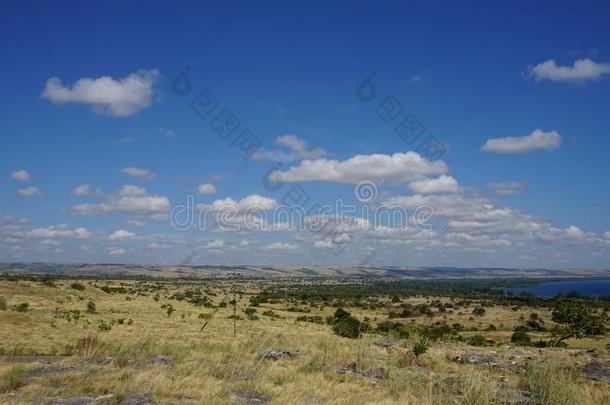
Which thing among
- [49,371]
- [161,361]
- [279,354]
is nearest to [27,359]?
[49,371]

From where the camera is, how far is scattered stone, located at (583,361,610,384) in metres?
14.2

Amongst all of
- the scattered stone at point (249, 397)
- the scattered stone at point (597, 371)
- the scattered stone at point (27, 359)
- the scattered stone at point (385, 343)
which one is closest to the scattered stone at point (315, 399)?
the scattered stone at point (249, 397)

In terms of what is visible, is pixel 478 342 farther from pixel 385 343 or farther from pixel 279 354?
pixel 279 354

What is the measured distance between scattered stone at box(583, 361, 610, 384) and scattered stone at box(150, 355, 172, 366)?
37.1 ft

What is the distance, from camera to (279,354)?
51.1ft

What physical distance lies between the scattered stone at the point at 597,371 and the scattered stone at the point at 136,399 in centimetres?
1153

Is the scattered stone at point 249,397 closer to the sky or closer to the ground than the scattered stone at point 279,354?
closer to the sky

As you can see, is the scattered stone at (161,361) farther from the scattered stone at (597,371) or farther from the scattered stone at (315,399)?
the scattered stone at (597,371)

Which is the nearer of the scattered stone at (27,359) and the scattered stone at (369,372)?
the scattered stone at (369,372)

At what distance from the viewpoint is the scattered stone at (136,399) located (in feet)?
29.6

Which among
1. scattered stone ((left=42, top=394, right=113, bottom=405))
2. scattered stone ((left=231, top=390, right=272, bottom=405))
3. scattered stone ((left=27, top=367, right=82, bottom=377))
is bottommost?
scattered stone ((left=27, top=367, right=82, bottom=377))

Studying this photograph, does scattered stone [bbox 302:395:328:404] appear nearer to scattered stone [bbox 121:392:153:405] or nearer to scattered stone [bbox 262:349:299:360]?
scattered stone [bbox 121:392:153:405]

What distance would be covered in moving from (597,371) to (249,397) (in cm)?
1130

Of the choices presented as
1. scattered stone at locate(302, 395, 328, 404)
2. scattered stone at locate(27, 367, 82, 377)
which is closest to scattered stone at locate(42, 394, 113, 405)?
scattered stone at locate(27, 367, 82, 377)
